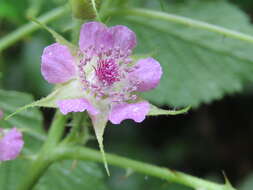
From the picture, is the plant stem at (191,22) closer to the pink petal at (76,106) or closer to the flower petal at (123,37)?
the flower petal at (123,37)

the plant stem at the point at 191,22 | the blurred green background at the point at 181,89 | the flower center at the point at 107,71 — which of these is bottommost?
the blurred green background at the point at 181,89

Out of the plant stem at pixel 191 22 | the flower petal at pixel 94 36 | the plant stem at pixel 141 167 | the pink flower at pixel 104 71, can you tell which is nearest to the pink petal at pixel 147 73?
the pink flower at pixel 104 71

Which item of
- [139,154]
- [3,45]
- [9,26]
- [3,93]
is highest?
[3,45]

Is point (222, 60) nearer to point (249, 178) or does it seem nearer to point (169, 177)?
point (249, 178)

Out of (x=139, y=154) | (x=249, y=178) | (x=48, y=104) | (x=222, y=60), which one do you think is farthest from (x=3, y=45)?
(x=249, y=178)

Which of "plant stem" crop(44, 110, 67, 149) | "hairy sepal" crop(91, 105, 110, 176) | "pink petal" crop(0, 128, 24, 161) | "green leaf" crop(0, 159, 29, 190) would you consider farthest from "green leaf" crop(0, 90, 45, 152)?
"hairy sepal" crop(91, 105, 110, 176)
